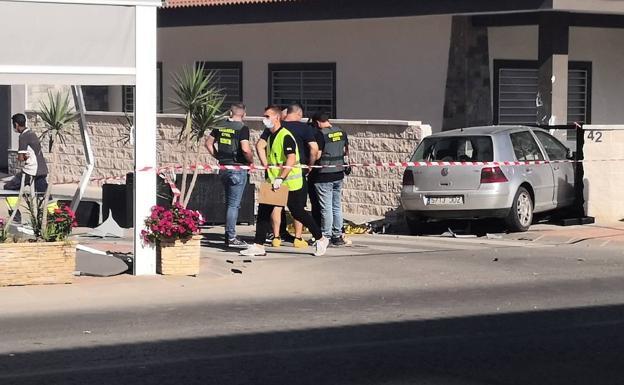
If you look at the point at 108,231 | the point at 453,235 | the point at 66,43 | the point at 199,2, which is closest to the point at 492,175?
A: the point at 453,235

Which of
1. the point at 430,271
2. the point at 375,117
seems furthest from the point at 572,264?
Answer: the point at 375,117

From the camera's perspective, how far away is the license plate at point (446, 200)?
58.9 ft

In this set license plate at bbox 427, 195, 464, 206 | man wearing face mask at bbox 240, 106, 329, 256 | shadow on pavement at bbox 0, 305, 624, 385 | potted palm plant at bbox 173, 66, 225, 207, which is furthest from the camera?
license plate at bbox 427, 195, 464, 206

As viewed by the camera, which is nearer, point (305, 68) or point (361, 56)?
point (361, 56)

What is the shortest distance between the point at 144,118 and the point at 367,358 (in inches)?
202

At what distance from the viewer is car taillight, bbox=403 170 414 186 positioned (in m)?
18.4

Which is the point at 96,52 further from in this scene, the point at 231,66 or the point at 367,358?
the point at 231,66

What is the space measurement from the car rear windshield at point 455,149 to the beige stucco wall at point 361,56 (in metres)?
4.82

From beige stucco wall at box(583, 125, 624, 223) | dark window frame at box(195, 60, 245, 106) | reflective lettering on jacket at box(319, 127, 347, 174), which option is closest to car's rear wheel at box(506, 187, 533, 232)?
beige stucco wall at box(583, 125, 624, 223)

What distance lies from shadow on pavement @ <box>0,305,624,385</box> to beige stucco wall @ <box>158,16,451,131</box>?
13.1m

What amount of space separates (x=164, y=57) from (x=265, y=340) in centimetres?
1913

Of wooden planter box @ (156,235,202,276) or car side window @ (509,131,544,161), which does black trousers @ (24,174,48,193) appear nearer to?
wooden planter box @ (156,235,202,276)

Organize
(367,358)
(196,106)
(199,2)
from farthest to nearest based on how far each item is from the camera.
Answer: (199,2)
(196,106)
(367,358)

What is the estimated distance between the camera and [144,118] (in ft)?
43.6
